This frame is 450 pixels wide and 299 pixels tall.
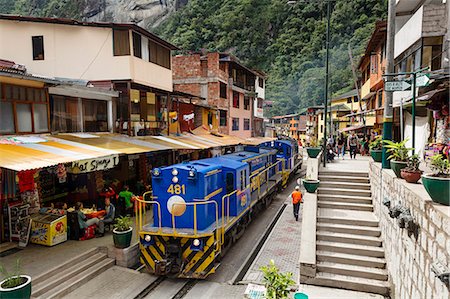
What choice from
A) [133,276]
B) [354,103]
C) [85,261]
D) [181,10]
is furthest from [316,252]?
[181,10]

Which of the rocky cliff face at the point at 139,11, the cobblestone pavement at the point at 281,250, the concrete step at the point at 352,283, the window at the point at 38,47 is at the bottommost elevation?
the cobblestone pavement at the point at 281,250

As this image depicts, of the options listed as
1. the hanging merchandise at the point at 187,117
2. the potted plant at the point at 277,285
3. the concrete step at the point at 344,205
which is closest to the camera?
the potted plant at the point at 277,285

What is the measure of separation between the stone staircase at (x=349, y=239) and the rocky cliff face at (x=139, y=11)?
75017 mm

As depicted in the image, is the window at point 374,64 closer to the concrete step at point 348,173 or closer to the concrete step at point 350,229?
the concrete step at point 348,173

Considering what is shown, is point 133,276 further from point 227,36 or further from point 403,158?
point 227,36

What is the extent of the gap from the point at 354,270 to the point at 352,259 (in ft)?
1.15

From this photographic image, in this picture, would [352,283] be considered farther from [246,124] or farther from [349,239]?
[246,124]

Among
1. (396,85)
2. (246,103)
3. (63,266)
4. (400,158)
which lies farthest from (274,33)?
(63,266)

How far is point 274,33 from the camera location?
6650cm

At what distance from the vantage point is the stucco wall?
1461 centimetres

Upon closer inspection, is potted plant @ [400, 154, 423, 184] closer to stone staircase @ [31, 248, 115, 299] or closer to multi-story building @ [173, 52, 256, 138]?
stone staircase @ [31, 248, 115, 299]

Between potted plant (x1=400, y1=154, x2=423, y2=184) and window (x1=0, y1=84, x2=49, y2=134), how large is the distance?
434 inches

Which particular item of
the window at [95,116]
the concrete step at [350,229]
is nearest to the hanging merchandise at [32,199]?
the window at [95,116]

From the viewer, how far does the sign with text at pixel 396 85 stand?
266 inches
